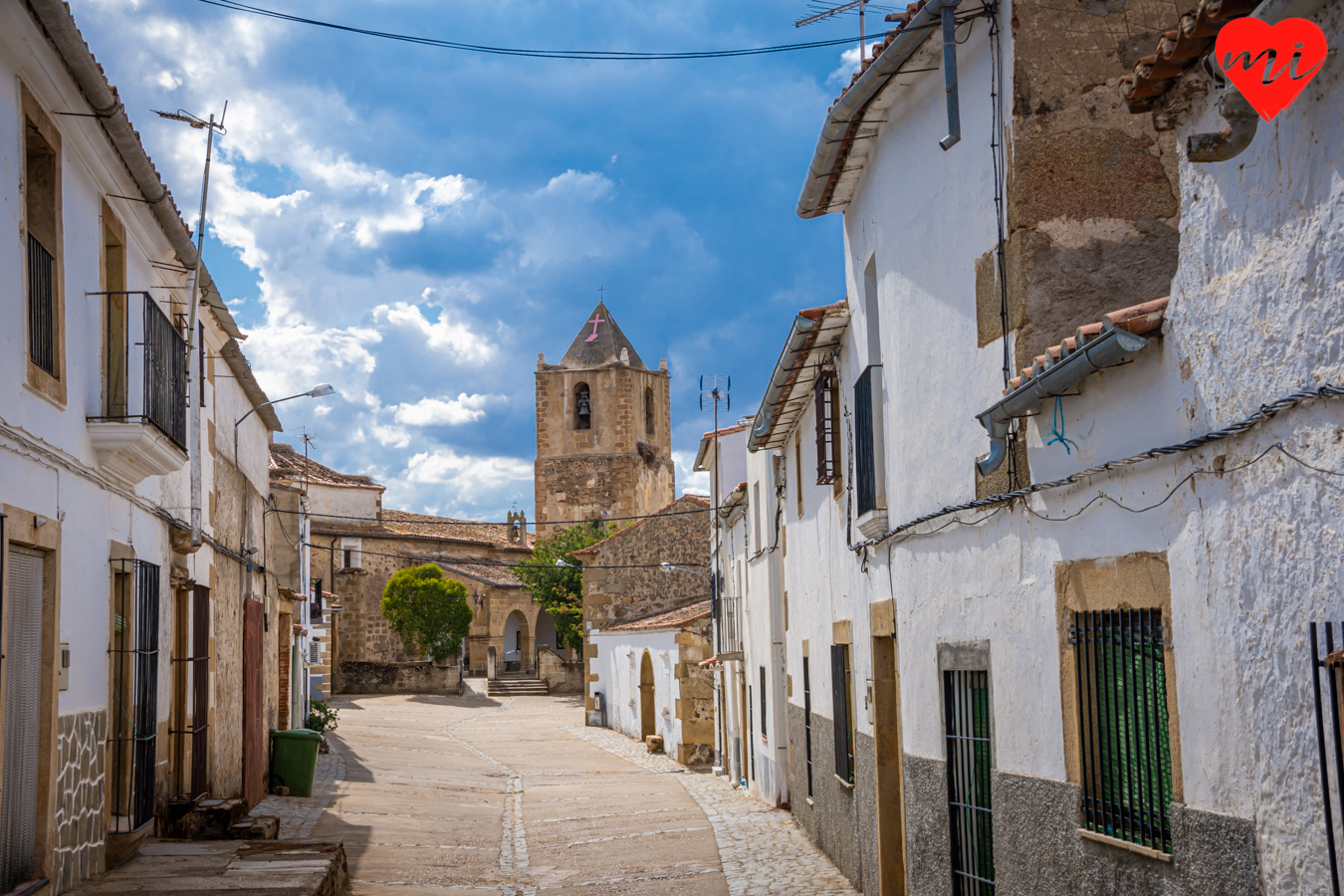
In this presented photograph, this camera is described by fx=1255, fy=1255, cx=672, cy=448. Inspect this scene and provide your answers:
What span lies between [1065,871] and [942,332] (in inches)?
120

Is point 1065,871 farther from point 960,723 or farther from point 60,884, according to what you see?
point 60,884

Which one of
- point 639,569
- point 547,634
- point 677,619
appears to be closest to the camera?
point 677,619

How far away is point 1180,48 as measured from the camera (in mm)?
4379

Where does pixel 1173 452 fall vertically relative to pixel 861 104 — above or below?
below

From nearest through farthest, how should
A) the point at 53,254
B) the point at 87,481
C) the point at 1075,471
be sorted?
1. the point at 1075,471
2. the point at 53,254
3. the point at 87,481

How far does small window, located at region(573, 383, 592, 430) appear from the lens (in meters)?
52.0

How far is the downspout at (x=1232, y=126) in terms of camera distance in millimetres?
3777

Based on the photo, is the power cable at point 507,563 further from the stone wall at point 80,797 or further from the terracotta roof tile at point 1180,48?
the terracotta roof tile at point 1180,48

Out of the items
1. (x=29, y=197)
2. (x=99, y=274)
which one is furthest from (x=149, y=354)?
(x=29, y=197)

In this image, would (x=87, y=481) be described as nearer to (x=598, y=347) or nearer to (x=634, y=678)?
(x=634, y=678)

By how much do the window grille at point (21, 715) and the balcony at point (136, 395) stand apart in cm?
109

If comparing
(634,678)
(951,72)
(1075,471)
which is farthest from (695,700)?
(1075,471)

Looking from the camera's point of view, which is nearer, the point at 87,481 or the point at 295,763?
the point at 87,481

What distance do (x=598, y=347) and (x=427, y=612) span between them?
14.8 meters
